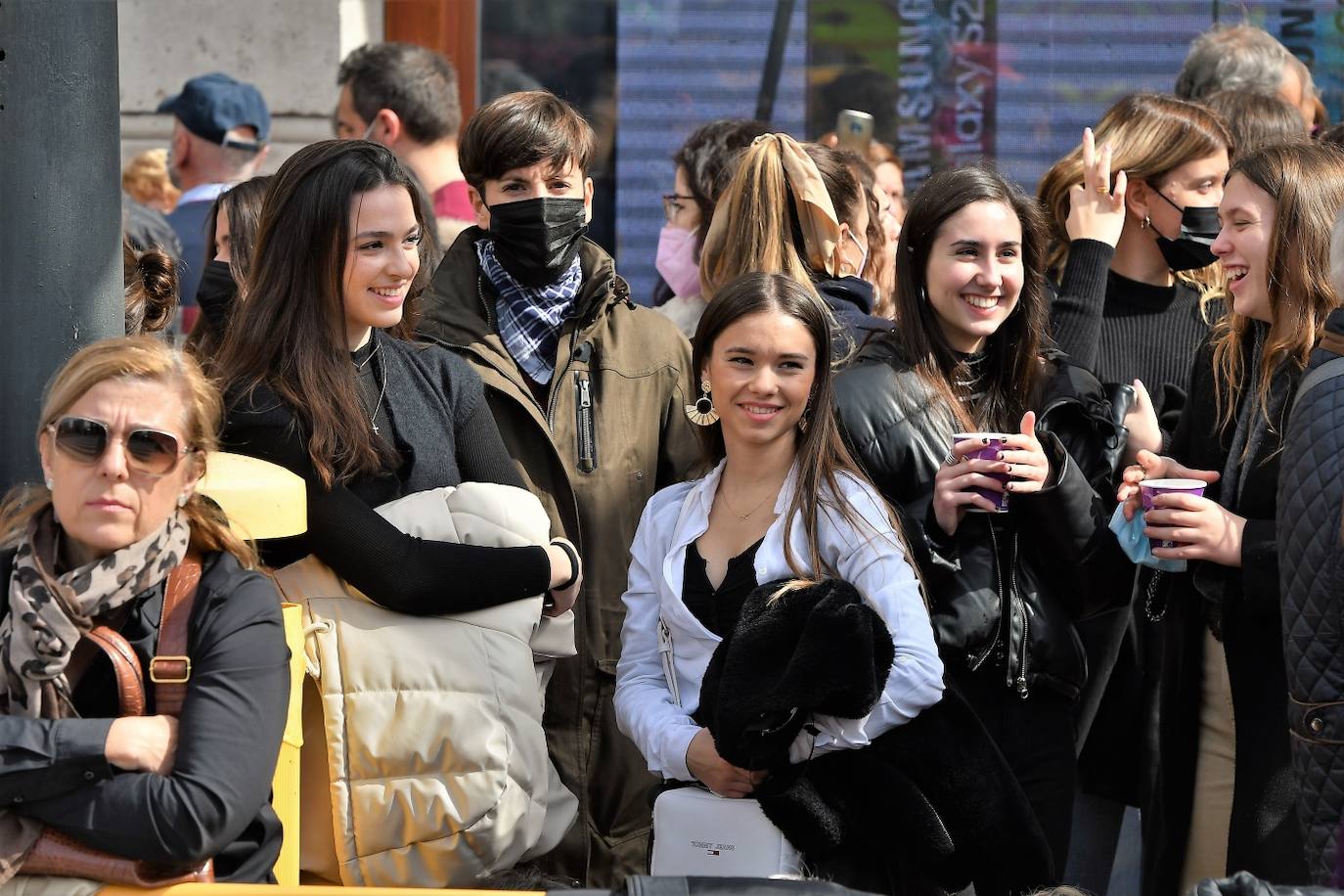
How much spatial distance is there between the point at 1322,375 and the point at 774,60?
4.33 meters

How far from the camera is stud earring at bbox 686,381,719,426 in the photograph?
353 cm

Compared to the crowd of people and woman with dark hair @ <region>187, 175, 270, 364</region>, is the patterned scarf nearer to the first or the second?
the crowd of people

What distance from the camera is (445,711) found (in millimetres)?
2979

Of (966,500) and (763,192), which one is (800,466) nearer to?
(966,500)

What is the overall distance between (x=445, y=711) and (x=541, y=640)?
36cm

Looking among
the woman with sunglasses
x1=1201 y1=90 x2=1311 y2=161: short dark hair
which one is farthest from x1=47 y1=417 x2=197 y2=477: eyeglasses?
x1=1201 y1=90 x2=1311 y2=161: short dark hair

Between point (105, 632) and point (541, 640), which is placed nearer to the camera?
point (105, 632)

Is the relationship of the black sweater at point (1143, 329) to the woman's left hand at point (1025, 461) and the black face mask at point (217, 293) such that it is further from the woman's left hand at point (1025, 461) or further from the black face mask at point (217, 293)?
the black face mask at point (217, 293)

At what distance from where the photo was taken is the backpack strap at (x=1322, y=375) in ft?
9.77

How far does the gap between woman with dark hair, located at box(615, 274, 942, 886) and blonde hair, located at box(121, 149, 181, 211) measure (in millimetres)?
4369

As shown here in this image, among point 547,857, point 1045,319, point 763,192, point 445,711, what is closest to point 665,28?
point 763,192

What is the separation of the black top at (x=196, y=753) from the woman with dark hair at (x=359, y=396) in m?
0.37

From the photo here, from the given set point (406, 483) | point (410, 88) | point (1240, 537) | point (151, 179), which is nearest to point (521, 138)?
point (406, 483)

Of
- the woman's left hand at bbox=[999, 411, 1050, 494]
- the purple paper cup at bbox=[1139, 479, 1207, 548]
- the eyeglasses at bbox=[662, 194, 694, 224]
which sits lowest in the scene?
the purple paper cup at bbox=[1139, 479, 1207, 548]
